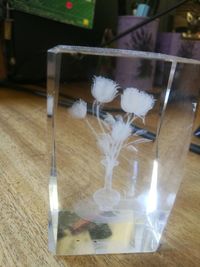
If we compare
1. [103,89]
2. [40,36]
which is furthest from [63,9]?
[103,89]

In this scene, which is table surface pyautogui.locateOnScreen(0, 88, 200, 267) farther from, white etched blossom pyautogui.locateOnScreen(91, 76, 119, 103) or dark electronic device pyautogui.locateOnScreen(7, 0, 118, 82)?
dark electronic device pyautogui.locateOnScreen(7, 0, 118, 82)

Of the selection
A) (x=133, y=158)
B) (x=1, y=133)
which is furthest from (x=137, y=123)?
(x=1, y=133)

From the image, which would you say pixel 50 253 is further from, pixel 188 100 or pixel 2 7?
pixel 2 7

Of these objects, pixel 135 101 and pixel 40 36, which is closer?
pixel 135 101

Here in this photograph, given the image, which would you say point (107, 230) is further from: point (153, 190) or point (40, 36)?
point (40, 36)

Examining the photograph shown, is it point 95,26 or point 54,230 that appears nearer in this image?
point 54,230

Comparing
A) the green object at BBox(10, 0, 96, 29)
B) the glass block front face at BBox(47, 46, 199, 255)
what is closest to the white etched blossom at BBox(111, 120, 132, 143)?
the glass block front face at BBox(47, 46, 199, 255)
